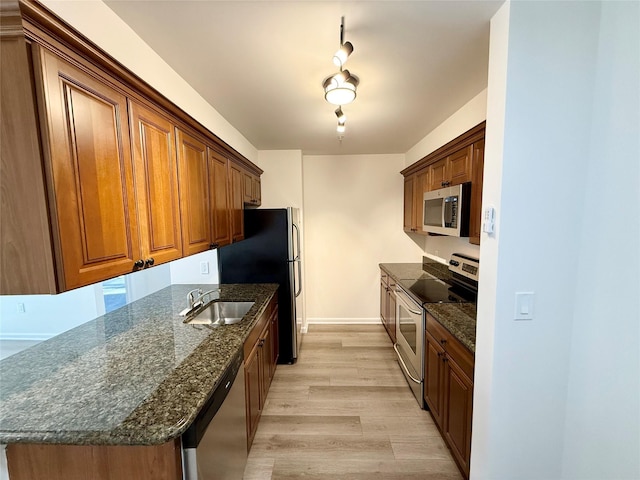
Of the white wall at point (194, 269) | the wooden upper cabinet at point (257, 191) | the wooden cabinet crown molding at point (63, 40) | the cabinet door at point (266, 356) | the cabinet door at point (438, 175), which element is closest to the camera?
the wooden cabinet crown molding at point (63, 40)

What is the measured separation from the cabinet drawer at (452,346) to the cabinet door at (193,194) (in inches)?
69.8

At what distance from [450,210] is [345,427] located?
195 centimetres

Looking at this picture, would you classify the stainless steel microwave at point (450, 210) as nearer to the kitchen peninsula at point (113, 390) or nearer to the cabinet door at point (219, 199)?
the kitchen peninsula at point (113, 390)

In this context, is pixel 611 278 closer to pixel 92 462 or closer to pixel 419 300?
pixel 419 300

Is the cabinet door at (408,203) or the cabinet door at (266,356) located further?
the cabinet door at (408,203)

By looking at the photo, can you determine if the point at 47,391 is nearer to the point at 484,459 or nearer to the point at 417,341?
the point at 484,459

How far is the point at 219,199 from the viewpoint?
2.22 metres

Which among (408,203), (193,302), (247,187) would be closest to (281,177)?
(247,187)

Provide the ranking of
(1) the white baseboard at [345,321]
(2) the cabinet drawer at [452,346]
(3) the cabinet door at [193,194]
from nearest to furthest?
(2) the cabinet drawer at [452,346] < (3) the cabinet door at [193,194] < (1) the white baseboard at [345,321]

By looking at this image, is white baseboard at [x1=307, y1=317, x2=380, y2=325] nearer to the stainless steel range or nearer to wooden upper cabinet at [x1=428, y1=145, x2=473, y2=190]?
the stainless steel range

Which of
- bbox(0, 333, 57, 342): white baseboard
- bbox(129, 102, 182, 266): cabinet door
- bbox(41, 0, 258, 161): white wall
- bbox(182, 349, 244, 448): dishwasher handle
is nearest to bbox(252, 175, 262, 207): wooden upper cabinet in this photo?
bbox(41, 0, 258, 161): white wall

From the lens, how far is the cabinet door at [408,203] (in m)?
3.50

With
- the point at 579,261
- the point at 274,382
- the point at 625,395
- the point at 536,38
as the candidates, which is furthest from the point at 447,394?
the point at 536,38

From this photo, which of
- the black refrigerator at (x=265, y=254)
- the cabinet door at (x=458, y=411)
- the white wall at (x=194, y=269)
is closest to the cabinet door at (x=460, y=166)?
the cabinet door at (x=458, y=411)
